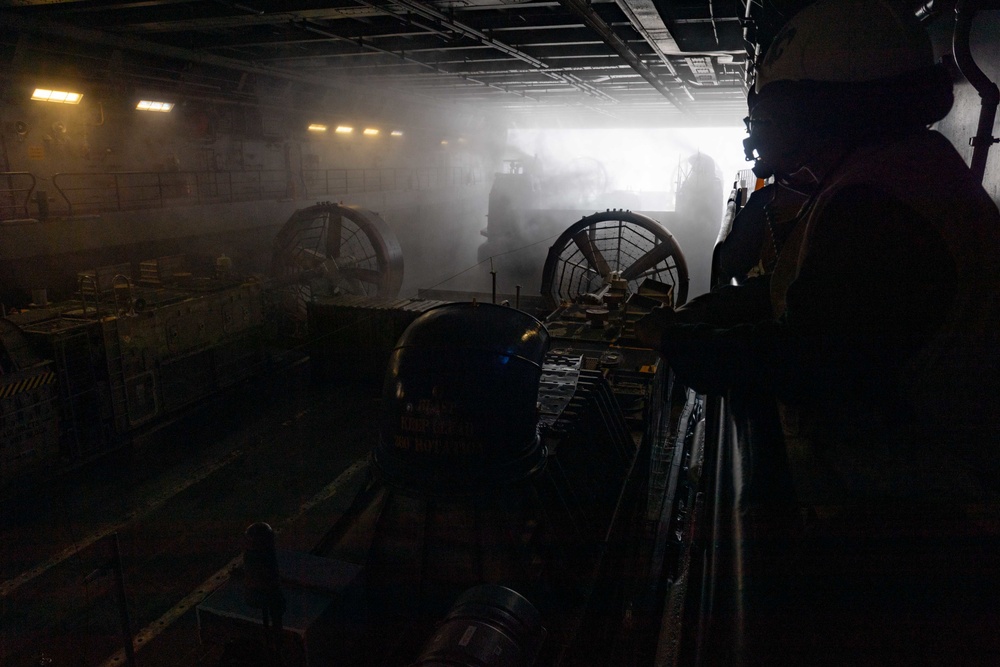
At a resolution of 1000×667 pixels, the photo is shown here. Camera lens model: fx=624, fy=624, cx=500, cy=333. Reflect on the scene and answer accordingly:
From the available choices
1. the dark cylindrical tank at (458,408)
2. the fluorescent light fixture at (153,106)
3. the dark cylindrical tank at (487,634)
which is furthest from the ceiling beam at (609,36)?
the fluorescent light fixture at (153,106)

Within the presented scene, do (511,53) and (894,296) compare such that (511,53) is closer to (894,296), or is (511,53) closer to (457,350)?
(457,350)

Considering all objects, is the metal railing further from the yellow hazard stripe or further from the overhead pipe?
the overhead pipe

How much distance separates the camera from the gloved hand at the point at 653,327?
165 cm

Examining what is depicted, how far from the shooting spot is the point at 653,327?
1.67 m

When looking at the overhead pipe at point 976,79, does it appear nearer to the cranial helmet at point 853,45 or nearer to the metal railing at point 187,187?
the cranial helmet at point 853,45

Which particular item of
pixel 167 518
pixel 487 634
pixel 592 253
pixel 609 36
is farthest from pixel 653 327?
pixel 609 36

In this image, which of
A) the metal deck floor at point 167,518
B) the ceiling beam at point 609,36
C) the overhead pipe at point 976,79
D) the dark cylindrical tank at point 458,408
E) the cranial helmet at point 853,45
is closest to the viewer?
the cranial helmet at point 853,45

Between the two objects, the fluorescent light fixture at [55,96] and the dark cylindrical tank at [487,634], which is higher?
the fluorescent light fixture at [55,96]

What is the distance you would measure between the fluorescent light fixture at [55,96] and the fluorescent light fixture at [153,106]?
1.79 m

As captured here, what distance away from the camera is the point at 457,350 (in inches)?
179

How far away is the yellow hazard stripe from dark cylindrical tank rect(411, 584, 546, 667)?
840cm

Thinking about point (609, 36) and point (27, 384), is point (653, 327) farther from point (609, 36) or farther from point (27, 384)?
point (609, 36)

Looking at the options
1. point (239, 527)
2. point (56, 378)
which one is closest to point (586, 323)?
point (239, 527)

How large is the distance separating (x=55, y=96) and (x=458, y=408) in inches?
609
